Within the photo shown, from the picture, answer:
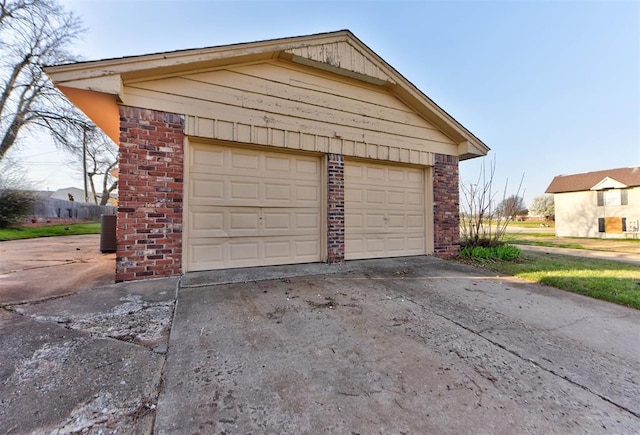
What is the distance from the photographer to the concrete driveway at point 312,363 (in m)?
1.43

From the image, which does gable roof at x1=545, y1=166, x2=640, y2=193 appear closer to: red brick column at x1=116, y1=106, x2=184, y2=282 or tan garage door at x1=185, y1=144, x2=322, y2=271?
tan garage door at x1=185, y1=144, x2=322, y2=271

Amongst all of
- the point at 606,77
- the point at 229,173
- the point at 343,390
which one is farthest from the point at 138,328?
the point at 606,77

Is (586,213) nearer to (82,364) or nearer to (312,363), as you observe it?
(312,363)

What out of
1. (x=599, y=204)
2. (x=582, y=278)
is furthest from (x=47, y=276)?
(x=599, y=204)

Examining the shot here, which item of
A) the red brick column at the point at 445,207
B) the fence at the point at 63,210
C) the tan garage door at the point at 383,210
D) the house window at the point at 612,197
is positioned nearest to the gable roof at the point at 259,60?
the red brick column at the point at 445,207

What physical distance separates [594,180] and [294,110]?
1049 inches

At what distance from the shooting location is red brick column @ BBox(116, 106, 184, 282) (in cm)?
379

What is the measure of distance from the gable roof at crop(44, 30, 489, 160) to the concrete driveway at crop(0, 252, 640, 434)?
112 inches

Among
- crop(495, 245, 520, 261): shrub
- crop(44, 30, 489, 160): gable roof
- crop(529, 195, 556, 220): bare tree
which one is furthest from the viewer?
crop(529, 195, 556, 220): bare tree

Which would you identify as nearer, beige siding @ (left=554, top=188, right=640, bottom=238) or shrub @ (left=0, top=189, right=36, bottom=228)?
shrub @ (left=0, top=189, right=36, bottom=228)

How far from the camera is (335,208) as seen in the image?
5250mm

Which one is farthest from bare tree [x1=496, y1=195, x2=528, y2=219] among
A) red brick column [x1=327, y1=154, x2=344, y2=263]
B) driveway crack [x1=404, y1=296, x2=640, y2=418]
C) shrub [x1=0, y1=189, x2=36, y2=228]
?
shrub [x1=0, y1=189, x2=36, y2=228]

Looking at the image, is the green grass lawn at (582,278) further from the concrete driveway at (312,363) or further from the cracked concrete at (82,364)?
the cracked concrete at (82,364)

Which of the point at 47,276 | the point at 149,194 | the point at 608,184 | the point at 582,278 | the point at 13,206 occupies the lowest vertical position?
the point at 582,278
